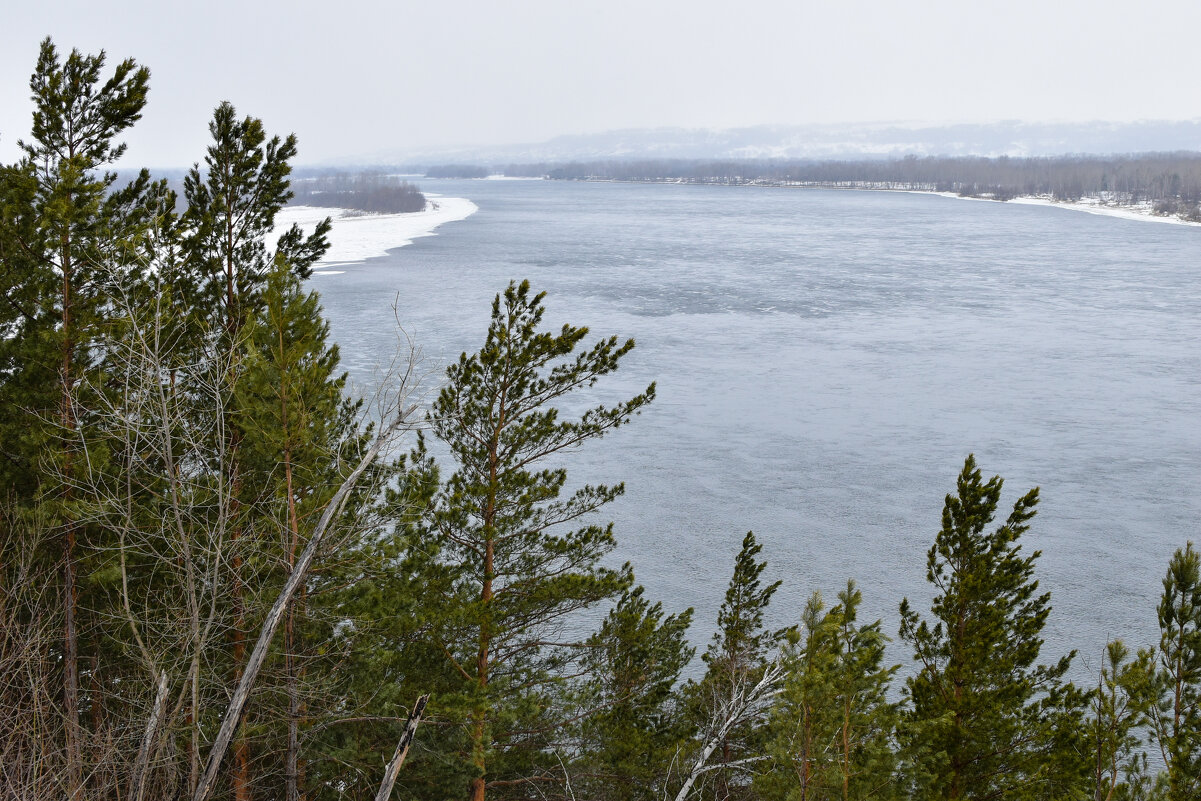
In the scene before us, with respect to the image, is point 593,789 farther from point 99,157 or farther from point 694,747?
point 99,157

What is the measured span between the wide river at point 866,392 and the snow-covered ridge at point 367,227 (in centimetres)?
240

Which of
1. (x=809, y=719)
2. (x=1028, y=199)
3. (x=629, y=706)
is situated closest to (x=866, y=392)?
(x=629, y=706)

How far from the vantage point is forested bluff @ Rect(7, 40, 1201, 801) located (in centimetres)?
838

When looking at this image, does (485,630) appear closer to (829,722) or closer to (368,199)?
(829,722)

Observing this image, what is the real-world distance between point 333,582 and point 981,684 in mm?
6504

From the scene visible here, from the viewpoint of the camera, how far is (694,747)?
36.7ft

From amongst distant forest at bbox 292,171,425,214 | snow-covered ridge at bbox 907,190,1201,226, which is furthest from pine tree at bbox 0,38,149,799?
snow-covered ridge at bbox 907,190,1201,226

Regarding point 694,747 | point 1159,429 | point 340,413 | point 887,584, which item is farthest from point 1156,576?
point 340,413

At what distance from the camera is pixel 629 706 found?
11.2m

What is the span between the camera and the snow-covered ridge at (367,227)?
59494 mm

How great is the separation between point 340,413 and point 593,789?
5.58 meters

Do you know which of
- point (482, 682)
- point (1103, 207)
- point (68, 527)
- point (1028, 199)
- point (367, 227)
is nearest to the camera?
point (68, 527)

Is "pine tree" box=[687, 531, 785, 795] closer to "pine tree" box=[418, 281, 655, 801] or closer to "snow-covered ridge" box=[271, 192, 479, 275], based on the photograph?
"pine tree" box=[418, 281, 655, 801]

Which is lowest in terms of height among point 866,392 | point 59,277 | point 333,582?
point 866,392
